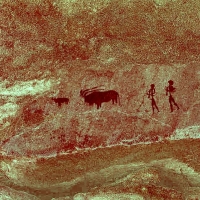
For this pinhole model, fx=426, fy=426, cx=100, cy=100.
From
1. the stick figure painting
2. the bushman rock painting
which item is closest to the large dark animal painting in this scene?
the bushman rock painting

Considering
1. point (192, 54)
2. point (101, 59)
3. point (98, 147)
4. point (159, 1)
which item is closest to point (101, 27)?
point (101, 59)

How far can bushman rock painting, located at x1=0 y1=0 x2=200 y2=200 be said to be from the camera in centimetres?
170

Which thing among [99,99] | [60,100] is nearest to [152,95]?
[99,99]

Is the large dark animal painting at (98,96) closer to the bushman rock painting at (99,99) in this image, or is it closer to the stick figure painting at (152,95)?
the bushman rock painting at (99,99)

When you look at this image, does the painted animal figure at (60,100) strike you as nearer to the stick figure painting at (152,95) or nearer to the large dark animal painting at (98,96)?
the large dark animal painting at (98,96)

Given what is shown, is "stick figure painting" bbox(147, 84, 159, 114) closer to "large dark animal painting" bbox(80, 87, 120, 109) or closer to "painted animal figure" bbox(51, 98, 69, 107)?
"large dark animal painting" bbox(80, 87, 120, 109)

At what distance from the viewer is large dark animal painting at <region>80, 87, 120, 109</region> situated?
5.60 feet

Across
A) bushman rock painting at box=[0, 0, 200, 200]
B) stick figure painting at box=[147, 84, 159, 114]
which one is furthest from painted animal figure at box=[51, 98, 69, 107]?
stick figure painting at box=[147, 84, 159, 114]

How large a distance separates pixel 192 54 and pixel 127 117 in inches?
14.9

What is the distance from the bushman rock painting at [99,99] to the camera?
5.58 ft

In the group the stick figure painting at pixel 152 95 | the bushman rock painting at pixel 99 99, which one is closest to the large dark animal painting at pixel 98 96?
the bushman rock painting at pixel 99 99

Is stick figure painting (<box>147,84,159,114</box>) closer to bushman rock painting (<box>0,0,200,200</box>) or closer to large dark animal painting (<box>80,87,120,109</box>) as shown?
bushman rock painting (<box>0,0,200,200</box>)

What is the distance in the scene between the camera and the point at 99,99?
1707 millimetres

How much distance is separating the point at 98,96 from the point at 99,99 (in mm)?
14
